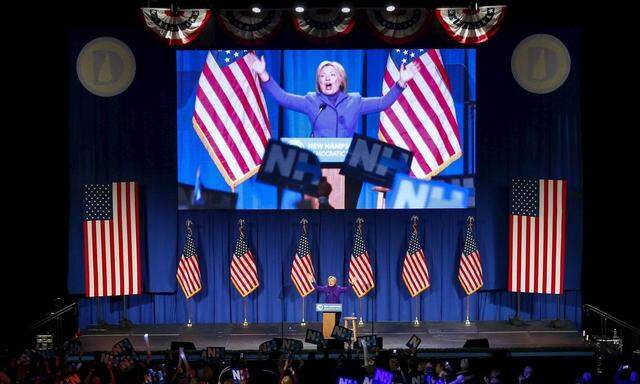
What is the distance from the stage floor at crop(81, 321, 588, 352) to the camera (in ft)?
55.3

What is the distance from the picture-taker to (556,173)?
1820 cm

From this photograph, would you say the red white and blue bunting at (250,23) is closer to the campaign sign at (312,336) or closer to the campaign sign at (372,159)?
the campaign sign at (372,159)

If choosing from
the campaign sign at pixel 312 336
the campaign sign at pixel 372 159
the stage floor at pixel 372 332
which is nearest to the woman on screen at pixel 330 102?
the campaign sign at pixel 372 159

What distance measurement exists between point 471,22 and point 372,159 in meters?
3.31

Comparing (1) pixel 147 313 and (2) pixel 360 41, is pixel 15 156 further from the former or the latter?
(2) pixel 360 41

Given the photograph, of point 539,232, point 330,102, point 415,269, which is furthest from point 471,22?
point 415,269

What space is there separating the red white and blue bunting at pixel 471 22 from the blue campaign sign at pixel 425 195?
2.96 metres

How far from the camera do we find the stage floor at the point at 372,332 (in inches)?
664

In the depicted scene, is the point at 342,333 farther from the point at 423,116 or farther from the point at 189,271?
the point at 423,116

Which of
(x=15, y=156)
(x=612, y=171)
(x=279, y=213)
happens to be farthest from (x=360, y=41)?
(x=15, y=156)

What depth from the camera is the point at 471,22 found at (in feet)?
54.2

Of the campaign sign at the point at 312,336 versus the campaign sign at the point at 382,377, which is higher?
the campaign sign at the point at 312,336

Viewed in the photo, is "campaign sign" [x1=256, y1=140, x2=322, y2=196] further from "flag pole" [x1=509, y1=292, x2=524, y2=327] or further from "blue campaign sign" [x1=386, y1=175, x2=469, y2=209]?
"flag pole" [x1=509, y1=292, x2=524, y2=327]

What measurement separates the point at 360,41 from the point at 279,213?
3804 millimetres
